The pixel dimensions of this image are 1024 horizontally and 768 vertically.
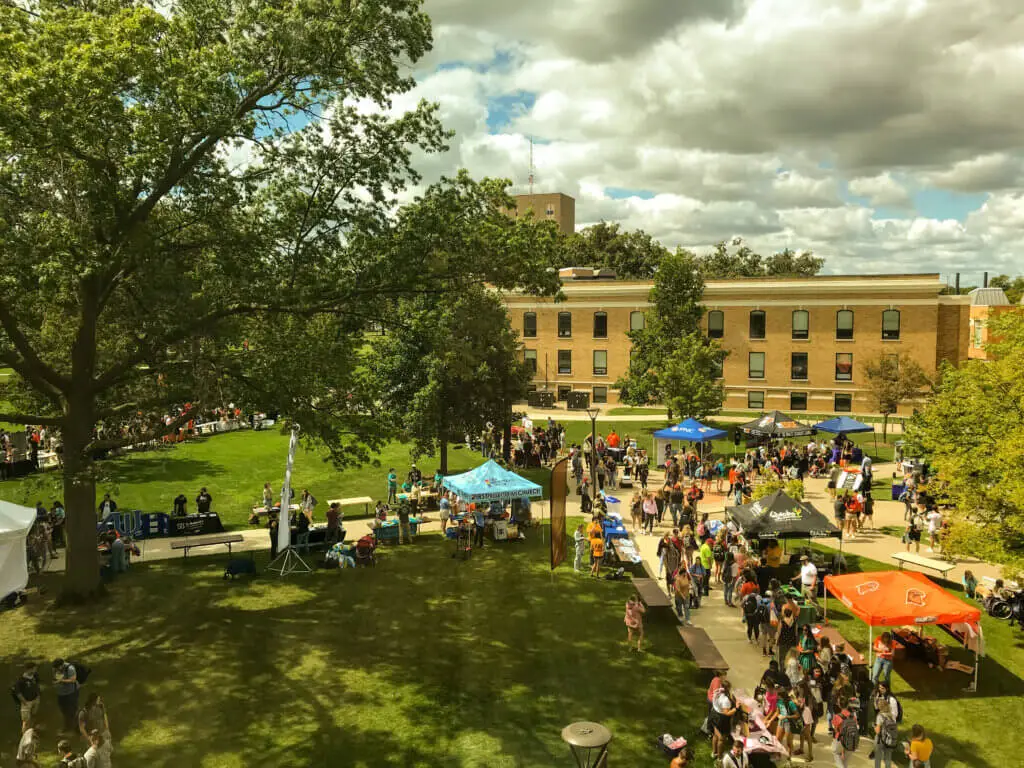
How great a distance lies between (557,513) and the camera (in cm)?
1862

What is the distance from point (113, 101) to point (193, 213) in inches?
Answer: 144

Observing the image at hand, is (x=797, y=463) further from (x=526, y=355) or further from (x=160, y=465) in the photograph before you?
(x=526, y=355)

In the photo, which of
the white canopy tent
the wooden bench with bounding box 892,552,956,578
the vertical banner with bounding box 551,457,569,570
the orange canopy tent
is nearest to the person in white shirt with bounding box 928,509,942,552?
the wooden bench with bounding box 892,552,956,578

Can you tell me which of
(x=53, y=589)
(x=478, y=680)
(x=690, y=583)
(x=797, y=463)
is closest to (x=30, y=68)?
(x=53, y=589)

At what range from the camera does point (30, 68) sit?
12.9 m

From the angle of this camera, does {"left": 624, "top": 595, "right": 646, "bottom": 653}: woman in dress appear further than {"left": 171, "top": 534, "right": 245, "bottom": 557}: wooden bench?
No

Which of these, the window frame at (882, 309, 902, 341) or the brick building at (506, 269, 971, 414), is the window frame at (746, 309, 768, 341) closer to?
the brick building at (506, 269, 971, 414)

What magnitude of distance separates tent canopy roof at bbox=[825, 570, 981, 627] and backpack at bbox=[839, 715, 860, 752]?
7.01 feet

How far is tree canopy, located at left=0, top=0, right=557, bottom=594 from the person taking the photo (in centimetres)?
1402

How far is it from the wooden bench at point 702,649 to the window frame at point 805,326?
4397 cm

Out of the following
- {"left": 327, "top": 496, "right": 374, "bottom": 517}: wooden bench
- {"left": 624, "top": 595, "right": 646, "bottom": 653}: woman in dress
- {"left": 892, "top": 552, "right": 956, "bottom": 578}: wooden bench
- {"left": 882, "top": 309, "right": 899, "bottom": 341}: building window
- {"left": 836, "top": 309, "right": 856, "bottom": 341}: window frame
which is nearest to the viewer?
{"left": 624, "top": 595, "right": 646, "bottom": 653}: woman in dress

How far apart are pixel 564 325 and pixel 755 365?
51.8 feet

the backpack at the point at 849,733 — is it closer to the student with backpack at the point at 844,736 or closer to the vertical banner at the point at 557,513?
the student with backpack at the point at 844,736

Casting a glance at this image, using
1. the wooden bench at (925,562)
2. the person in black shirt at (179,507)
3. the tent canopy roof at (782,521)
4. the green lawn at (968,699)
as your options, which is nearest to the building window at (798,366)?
the wooden bench at (925,562)
